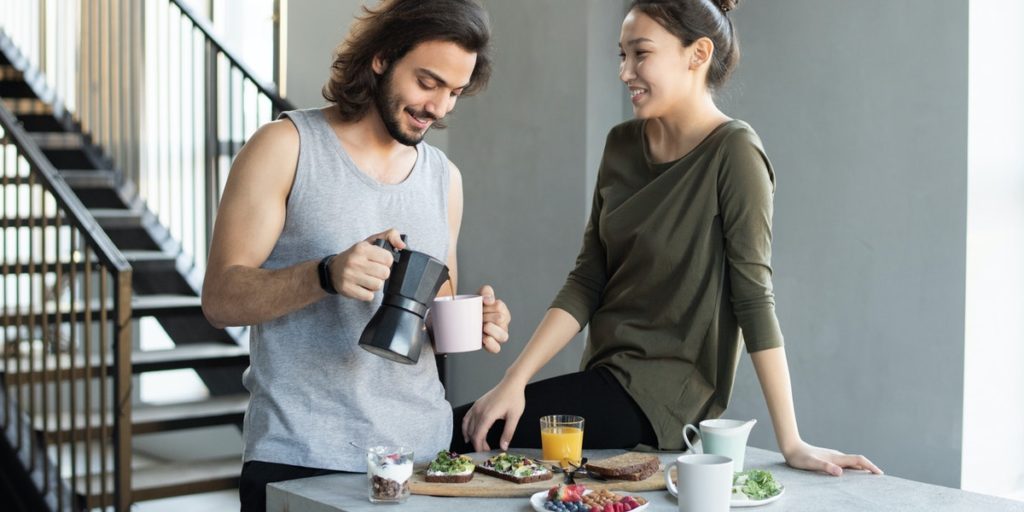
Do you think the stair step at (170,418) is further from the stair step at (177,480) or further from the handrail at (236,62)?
the handrail at (236,62)

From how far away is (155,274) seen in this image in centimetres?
493

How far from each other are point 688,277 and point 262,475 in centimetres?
78

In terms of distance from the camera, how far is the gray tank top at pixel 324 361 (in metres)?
1.70

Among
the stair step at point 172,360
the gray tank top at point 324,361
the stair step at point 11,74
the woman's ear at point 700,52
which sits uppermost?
the stair step at point 11,74

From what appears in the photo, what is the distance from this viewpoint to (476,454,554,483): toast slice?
5.30 feet

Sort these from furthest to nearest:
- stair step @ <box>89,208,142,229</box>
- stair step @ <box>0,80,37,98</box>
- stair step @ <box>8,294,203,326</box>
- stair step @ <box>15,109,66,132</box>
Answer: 1. stair step @ <box>0,80,37,98</box>
2. stair step @ <box>15,109,66,132</box>
3. stair step @ <box>89,208,142,229</box>
4. stair step @ <box>8,294,203,326</box>

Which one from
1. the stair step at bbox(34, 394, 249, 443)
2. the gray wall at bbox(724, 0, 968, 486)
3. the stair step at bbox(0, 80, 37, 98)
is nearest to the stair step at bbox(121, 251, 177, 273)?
the stair step at bbox(34, 394, 249, 443)

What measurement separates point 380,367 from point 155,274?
3448 millimetres

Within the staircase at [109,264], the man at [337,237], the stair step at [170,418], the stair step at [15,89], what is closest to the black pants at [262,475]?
the man at [337,237]

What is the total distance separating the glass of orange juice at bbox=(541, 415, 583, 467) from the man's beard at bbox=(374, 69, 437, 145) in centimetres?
51

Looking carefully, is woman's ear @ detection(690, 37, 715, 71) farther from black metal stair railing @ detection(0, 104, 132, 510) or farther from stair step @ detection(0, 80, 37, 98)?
stair step @ detection(0, 80, 37, 98)

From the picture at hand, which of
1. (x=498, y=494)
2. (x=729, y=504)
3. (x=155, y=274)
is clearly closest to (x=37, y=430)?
(x=155, y=274)

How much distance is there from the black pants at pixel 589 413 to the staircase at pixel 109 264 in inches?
76.0

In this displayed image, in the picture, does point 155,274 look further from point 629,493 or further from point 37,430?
point 629,493
